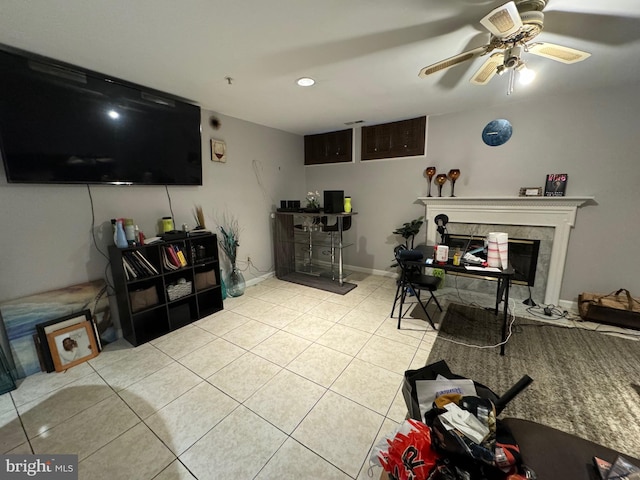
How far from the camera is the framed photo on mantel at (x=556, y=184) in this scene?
9.48 ft

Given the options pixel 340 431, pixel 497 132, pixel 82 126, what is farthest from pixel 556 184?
pixel 82 126

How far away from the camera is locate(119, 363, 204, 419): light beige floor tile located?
1.74 metres

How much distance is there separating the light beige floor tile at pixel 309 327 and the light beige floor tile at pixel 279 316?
0.08 metres

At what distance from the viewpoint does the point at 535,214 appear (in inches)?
120

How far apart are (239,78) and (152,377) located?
2.66 meters

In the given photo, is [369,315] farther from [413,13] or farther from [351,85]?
[413,13]

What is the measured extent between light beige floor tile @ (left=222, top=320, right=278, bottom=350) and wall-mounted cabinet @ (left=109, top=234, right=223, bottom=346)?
0.59 m

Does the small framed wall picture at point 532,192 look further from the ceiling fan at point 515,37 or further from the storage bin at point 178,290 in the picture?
the storage bin at point 178,290

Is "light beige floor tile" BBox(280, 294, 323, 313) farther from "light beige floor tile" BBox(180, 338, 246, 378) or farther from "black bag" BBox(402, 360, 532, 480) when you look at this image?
"black bag" BBox(402, 360, 532, 480)

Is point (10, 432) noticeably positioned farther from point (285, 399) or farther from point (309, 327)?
point (309, 327)

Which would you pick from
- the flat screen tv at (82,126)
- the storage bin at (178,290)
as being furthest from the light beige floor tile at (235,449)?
the flat screen tv at (82,126)

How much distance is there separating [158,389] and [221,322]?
1.00 meters

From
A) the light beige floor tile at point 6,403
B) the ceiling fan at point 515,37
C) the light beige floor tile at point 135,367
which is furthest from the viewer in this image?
the light beige floor tile at point 135,367

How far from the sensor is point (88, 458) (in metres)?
1.39
